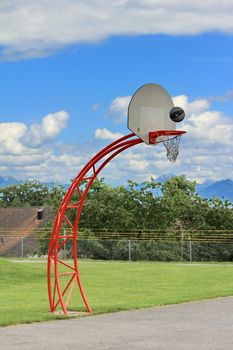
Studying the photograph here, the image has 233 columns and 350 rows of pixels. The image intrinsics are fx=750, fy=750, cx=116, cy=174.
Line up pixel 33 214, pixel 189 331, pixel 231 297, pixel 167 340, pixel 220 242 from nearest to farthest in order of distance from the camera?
pixel 167 340 → pixel 189 331 → pixel 231 297 → pixel 220 242 → pixel 33 214

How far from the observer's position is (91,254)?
47.6 metres

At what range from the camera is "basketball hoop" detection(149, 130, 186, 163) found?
15.0 m

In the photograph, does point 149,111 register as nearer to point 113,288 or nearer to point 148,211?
point 113,288

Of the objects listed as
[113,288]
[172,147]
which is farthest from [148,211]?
[172,147]

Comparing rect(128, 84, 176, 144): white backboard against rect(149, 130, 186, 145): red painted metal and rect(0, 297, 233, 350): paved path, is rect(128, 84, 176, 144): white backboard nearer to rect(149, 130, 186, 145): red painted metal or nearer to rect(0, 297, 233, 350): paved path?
rect(149, 130, 186, 145): red painted metal

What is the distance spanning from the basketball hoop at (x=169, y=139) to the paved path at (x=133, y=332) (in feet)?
10.8

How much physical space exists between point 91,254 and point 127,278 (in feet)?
60.2

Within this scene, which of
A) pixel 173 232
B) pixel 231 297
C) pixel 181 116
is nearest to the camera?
pixel 181 116

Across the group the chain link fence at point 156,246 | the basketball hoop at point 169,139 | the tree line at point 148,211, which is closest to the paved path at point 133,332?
the basketball hoop at point 169,139

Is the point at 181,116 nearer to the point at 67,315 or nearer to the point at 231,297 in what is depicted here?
the point at 67,315

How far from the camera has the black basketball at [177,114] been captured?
1503 cm

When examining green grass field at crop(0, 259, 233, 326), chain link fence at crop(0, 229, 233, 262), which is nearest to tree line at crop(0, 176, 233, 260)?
chain link fence at crop(0, 229, 233, 262)

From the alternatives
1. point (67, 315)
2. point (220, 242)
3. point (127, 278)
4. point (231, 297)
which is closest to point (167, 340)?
point (67, 315)

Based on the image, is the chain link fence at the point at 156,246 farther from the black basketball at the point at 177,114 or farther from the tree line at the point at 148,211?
the black basketball at the point at 177,114
